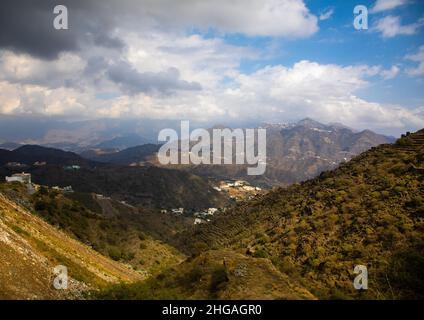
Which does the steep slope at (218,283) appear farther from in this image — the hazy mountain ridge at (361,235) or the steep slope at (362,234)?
the steep slope at (362,234)

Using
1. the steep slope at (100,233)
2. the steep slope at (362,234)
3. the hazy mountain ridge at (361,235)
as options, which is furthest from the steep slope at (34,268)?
the steep slope at (100,233)

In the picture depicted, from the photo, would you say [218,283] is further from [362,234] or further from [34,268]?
[362,234]

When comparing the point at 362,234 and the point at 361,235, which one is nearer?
the point at 361,235

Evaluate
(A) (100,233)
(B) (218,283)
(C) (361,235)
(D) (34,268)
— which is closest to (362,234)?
(C) (361,235)

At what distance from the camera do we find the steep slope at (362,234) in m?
30.7

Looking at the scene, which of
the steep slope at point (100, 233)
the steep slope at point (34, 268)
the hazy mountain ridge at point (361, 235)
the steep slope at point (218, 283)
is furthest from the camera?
the steep slope at point (100, 233)

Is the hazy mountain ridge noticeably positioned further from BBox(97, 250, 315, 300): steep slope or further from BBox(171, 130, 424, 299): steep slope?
BBox(97, 250, 315, 300): steep slope

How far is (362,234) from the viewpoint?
1512 inches

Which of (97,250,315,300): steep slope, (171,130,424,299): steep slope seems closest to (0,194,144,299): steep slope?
(97,250,315,300): steep slope

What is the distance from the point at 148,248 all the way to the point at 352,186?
39.5 metres

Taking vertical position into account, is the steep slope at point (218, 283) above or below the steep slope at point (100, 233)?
above
